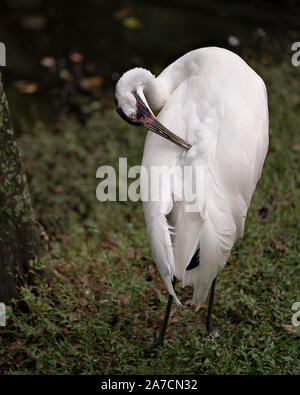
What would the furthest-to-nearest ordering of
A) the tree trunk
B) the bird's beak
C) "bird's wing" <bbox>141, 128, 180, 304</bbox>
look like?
the tree trunk
the bird's beak
"bird's wing" <bbox>141, 128, 180, 304</bbox>

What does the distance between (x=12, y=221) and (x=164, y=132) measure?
1100mm

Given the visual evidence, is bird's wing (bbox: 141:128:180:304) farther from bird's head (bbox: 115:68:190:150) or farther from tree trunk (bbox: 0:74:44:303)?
tree trunk (bbox: 0:74:44:303)

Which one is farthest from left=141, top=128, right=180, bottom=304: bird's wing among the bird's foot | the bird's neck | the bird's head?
the bird's foot

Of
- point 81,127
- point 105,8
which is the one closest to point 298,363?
point 81,127

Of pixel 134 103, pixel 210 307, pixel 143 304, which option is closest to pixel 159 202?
pixel 134 103

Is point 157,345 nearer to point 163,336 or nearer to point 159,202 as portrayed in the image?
point 163,336

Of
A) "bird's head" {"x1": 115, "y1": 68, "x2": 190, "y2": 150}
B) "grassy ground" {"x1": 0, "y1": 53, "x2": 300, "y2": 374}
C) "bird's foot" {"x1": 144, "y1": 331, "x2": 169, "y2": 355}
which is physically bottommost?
"bird's foot" {"x1": 144, "y1": 331, "x2": 169, "y2": 355}

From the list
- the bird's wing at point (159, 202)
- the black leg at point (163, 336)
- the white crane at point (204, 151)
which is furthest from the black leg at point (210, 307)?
the bird's wing at point (159, 202)

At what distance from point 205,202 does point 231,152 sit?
31 cm

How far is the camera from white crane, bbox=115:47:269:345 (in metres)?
2.66

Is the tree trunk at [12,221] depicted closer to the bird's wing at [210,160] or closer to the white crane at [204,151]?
the white crane at [204,151]

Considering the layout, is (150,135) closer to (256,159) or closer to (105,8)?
(256,159)

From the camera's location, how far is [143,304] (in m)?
3.40

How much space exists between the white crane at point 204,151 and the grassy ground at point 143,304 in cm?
23
